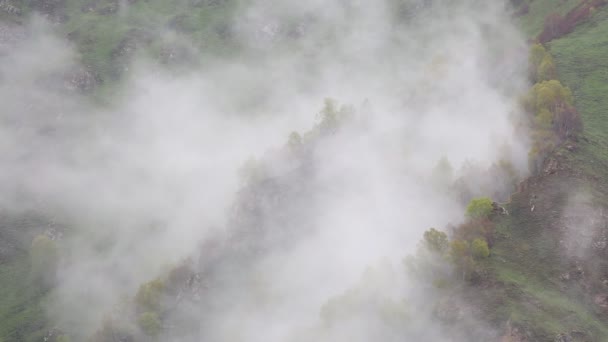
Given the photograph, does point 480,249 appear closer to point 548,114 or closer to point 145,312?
point 548,114

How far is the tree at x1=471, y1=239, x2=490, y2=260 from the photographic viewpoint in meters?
105

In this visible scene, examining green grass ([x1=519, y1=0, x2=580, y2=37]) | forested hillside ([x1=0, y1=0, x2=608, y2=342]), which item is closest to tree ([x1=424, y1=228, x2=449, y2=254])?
forested hillside ([x1=0, y1=0, x2=608, y2=342])

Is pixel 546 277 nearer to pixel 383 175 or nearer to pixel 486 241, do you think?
pixel 486 241

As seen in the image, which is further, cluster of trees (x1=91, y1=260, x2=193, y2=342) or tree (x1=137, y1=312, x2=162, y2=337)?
cluster of trees (x1=91, y1=260, x2=193, y2=342)

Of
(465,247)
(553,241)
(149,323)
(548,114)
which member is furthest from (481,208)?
(149,323)

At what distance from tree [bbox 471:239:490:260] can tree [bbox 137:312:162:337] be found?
10048cm

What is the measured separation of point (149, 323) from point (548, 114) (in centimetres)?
13191

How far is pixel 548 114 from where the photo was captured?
132 m

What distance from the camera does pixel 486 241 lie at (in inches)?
4321

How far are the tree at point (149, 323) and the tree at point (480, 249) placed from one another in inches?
3956

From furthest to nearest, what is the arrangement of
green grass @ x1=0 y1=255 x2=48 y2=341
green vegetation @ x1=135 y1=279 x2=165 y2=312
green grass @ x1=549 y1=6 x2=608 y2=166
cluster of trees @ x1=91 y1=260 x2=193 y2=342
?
green grass @ x1=0 y1=255 x2=48 y2=341 → green vegetation @ x1=135 y1=279 x2=165 y2=312 → cluster of trees @ x1=91 y1=260 x2=193 y2=342 → green grass @ x1=549 y1=6 x2=608 y2=166

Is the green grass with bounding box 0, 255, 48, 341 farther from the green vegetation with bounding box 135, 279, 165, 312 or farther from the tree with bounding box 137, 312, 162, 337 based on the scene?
the tree with bounding box 137, 312, 162, 337

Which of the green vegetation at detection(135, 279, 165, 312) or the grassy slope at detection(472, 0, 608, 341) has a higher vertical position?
the green vegetation at detection(135, 279, 165, 312)

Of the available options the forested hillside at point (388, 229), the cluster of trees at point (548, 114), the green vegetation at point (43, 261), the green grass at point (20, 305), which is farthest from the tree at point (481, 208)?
the green vegetation at point (43, 261)
